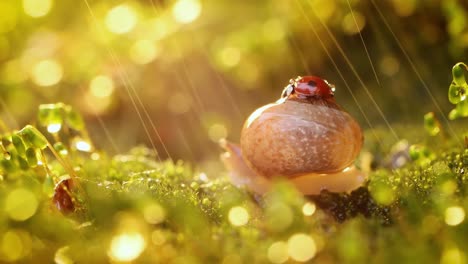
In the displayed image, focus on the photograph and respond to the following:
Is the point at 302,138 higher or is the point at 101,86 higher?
the point at 101,86

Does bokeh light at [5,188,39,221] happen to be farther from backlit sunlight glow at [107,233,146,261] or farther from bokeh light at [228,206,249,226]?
bokeh light at [228,206,249,226]

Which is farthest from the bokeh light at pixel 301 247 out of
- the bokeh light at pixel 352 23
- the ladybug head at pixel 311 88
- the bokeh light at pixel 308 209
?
the bokeh light at pixel 352 23

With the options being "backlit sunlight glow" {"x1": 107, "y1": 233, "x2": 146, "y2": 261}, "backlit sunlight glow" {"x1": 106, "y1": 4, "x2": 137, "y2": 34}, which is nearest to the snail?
"backlit sunlight glow" {"x1": 107, "y1": 233, "x2": 146, "y2": 261}

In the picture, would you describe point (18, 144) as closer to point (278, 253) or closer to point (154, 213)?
point (154, 213)

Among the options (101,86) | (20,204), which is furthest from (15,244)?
(101,86)

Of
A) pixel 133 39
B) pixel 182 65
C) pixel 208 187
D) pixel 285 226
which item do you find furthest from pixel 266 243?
pixel 133 39

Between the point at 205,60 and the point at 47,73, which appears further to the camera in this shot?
the point at 47,73

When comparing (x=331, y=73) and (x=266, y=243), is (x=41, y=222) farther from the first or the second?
(x=331, y=73)
